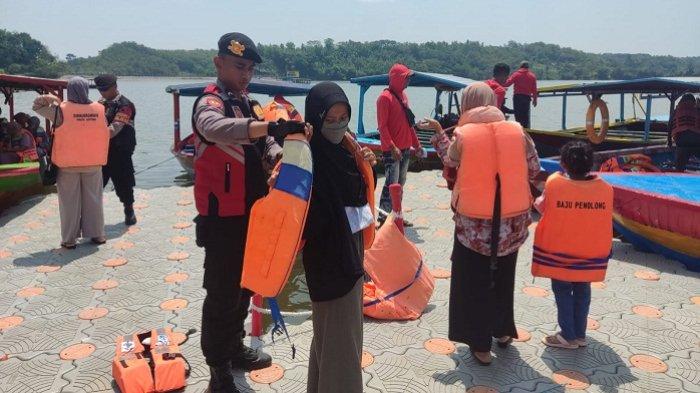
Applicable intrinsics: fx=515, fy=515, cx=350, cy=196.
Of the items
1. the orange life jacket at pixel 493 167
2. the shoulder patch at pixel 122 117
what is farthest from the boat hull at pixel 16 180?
the orange life jacket at pixel 493 167

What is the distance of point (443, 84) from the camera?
39.2 ft

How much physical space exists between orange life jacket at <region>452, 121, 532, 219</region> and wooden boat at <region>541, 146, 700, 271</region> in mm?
2715

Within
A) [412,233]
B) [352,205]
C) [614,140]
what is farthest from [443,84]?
[352,205]

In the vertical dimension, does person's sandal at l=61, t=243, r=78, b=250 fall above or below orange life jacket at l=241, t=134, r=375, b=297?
below

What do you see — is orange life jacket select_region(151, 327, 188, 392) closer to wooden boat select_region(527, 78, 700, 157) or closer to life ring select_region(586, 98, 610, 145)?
life ring select_region(586, 98, 610, 145)

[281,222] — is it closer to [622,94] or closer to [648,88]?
[648,88]

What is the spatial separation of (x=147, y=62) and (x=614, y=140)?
264ft

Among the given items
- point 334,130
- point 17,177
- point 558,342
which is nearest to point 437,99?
point 17,177

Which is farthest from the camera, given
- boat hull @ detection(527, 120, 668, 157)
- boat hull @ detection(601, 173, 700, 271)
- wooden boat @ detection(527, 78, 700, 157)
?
boat hull @ detection(527, 120, 668, 157)

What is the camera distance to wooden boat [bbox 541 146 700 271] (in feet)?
15.7

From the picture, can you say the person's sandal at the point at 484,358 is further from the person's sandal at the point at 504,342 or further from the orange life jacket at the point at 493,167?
the orange life jacket at the point at 493,167

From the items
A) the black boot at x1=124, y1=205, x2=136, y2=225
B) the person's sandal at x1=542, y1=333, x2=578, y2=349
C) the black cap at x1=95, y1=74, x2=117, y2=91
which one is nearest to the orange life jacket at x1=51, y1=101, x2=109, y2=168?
the black cap at x1=95, y1=74, x2=117, y2=91

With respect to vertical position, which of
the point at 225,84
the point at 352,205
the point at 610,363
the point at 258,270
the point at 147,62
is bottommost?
the point at 610,363

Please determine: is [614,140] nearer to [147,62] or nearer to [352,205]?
[352,205]
